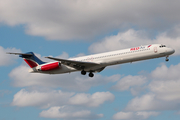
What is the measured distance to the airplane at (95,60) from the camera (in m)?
39.2

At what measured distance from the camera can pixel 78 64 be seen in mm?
42625

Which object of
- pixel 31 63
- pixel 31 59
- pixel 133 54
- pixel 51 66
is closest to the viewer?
pixel 133 54

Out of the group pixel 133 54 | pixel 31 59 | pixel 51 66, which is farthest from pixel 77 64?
pixel 31 59

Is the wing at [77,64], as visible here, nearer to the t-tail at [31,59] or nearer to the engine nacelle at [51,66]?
the engine nacelle at [51,66]

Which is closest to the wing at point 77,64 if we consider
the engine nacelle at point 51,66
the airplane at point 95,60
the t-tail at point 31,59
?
the airplane at point 95,60

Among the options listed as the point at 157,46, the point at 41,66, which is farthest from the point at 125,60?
the point at 41,66

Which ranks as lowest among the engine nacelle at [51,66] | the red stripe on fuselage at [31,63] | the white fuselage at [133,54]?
the white fuselage at [133,54]

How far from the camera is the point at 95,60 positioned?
42.0 metres

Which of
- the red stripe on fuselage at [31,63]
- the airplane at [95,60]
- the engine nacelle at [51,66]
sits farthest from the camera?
the red stripe on fuselage at [31,63]

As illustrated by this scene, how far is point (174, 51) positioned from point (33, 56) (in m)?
26.4

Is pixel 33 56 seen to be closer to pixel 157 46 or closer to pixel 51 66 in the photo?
pixel 51 66

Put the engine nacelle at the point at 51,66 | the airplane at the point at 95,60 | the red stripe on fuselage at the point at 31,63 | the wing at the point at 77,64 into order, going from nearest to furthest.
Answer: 1. the airplane at the point at 95,60
2. the wing at the point at 77,64
3. the engine nacelle at the point at 51,66
4. the red stripe on fuselage at the point at 31,63

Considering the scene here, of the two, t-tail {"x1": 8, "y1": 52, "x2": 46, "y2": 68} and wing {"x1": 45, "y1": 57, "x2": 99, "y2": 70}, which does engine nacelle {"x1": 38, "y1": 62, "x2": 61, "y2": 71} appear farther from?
t-tail {"x1": 8, "y1": 52, "x2": 46, "y2": 68}

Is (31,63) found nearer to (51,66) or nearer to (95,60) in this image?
(51,66)
